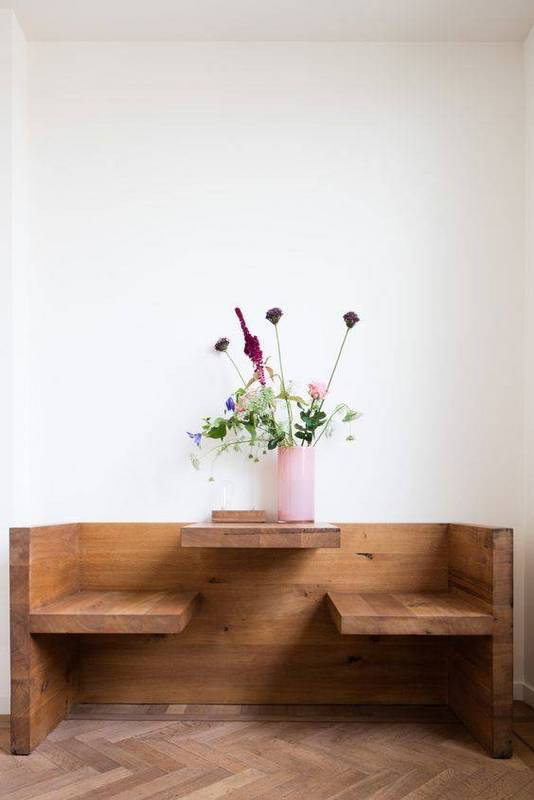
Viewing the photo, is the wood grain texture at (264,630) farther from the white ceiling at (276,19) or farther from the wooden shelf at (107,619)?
the white ceiling at (276,19)

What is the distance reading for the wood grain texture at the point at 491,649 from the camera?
7.36 ft

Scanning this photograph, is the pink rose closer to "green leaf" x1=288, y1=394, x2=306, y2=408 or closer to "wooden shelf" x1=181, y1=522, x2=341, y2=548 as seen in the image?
"green leaf" x1=288, y1=394, x2=306, y2=408

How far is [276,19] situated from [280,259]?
88 centimetres

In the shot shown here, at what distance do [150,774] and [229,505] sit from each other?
3.19 feet

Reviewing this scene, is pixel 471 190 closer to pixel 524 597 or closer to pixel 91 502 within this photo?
pixel 524 597

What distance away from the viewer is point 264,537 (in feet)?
7.74

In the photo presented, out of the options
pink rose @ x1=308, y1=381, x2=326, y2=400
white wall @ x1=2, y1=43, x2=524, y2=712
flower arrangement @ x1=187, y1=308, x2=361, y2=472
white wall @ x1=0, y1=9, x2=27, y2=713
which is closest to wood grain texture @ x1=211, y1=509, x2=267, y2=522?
white wall @ x1=2, y1=43, x2=524, y2=712

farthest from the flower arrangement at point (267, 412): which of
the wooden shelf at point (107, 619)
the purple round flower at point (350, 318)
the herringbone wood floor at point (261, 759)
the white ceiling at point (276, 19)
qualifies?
the white ceiling at point (276, 19)

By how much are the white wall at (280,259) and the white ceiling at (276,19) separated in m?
0.06

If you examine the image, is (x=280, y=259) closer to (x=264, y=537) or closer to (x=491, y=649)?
(x=264, y=537)

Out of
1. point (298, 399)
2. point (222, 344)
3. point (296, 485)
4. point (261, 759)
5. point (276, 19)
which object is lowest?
point (261, 759)

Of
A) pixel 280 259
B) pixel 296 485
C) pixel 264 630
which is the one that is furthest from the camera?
pixel 280 259

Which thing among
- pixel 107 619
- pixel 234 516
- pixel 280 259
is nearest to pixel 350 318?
pixel 280 259

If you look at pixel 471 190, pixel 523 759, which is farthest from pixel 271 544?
pixel 471 190
